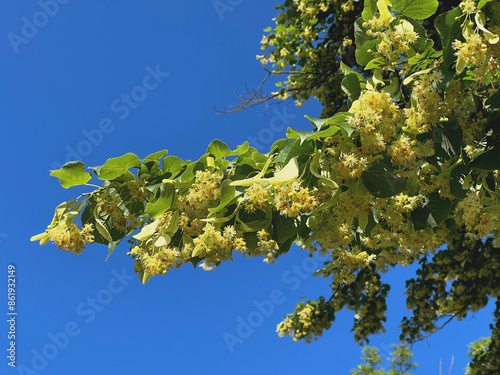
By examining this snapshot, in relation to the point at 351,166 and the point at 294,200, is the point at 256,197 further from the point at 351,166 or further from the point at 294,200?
the point at 351,166

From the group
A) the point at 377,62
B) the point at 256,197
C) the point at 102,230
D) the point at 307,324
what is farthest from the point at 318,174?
the point at 307,324

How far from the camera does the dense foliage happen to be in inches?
72.8

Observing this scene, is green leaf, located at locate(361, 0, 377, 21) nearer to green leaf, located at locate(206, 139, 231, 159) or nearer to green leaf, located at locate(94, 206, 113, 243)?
green leaf, located at locate(206, 139, 231, 159)

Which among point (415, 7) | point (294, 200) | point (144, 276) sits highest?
point (415, 7)

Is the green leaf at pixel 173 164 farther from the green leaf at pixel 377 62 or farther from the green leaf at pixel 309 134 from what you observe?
the green leaf at pixel 377 62

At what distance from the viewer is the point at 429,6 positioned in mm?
2100

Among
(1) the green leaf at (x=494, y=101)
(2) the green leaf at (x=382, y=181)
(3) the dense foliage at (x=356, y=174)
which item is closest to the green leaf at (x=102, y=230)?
(3) the dense foliage at (x=356, y=174)

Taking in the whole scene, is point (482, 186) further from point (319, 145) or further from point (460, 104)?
point (319, 145)

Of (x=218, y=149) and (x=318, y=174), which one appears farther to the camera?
(x=218, y=149)

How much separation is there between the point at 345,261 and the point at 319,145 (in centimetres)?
65

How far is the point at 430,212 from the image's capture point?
90.8 inches

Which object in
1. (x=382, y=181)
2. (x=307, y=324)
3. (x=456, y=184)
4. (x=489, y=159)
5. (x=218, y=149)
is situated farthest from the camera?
(x=307, y=324)

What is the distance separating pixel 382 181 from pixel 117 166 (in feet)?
4.05

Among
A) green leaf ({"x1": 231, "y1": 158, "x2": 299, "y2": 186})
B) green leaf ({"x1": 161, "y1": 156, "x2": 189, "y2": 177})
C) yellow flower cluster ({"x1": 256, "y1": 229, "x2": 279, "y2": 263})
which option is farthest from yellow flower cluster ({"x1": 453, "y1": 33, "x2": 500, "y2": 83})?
green leaf ({"x1": 161, "y1": 156, "x2": 189, "y2": 177})
